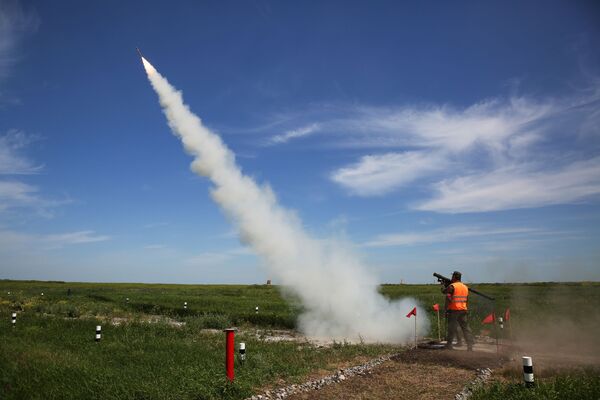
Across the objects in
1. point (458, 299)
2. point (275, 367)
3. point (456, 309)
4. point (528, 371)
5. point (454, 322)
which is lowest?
point (275, 367)

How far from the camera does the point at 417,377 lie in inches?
493

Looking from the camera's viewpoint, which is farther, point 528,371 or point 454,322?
point 454,322

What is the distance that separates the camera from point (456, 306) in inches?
659

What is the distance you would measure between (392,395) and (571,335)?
1418 centimetres

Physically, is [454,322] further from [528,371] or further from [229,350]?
[229,350]

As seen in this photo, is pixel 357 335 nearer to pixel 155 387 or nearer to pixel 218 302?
pixel 155 387

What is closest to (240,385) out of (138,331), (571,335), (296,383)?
(296,383)

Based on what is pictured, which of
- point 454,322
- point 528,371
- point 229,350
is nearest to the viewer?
point 528,371

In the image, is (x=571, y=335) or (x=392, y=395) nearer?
(x=392, y=395)

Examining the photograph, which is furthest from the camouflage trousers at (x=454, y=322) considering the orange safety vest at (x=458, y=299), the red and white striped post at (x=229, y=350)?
the red and white striped post at (x=229, y=350)

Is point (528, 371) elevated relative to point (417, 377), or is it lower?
elevated

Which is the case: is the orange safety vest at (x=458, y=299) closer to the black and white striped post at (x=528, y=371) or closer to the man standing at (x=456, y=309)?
the man standing at (x=456, y=309)

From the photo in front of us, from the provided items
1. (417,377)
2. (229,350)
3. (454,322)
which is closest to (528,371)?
(417,377)

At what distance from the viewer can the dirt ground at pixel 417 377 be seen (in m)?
10.8
